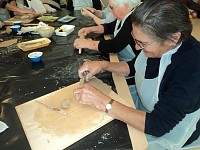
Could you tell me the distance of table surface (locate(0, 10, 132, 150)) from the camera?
831 millimetres

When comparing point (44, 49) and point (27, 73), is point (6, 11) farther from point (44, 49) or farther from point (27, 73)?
point (27, 73)

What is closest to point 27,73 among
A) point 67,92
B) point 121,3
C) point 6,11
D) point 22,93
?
point 22,93

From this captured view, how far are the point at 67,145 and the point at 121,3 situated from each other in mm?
1066

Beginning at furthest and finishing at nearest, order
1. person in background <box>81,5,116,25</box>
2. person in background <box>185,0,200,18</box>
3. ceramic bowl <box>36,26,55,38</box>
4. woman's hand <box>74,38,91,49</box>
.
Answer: person in background <box>185,0,200,18</box> → person in background <box>81,5,116,25</box> → ceramic bowl <box>36,26,55,38</box> → woman's hand <box>74,38,91,49</box>

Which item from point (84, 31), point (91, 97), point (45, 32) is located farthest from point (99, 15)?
point (91, 97)

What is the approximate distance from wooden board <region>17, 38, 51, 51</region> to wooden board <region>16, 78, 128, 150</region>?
2.24 feet

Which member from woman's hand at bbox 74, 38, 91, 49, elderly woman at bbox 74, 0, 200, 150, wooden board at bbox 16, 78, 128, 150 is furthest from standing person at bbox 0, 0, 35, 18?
elderly woman at bbox 74, 0, 200, 150

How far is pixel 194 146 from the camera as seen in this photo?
109cm

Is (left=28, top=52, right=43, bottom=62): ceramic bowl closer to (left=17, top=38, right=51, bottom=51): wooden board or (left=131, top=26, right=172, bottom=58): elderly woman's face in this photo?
(left=17, top=38, right=51, bottom=51): wooden board

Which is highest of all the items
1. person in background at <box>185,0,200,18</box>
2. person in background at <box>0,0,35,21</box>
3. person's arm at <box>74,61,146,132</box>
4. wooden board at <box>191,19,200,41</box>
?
person's arm at <box>74,61,146,132</box>

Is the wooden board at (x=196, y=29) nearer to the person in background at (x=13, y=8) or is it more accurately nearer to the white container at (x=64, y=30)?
the white container at (x=64, y=30)

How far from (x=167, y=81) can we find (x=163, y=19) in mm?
271

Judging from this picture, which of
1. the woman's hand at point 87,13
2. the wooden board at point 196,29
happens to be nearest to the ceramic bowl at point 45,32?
the woman's hand at point 87,13

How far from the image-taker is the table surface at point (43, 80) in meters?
0.83
